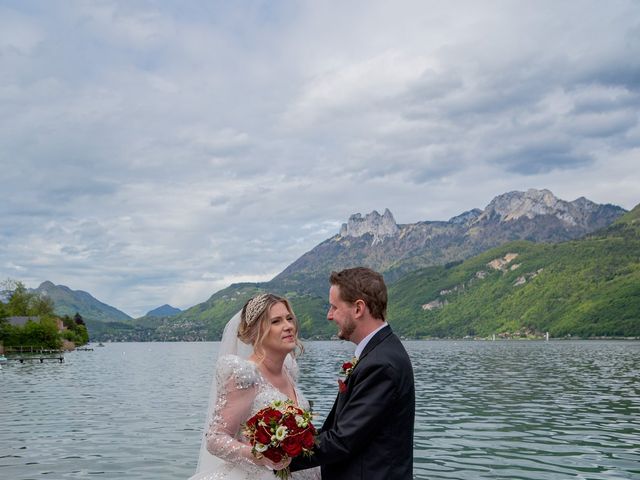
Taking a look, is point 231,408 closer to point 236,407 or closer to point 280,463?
point 236,407

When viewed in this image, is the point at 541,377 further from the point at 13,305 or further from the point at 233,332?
the point at 13,305

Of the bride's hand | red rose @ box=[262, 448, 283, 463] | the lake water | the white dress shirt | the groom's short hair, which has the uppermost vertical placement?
the groom's short hair

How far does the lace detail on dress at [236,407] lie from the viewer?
6148 millimetres

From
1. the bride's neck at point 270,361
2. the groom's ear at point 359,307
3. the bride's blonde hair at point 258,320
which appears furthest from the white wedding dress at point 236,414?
the groom's ear at point 359,307

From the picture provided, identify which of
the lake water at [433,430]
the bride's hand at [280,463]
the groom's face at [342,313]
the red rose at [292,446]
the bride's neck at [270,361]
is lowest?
the lake water at [433,430]

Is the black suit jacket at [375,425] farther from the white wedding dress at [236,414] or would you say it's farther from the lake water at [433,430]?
the lake water at [433,430]

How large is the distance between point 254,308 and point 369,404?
2.14 m

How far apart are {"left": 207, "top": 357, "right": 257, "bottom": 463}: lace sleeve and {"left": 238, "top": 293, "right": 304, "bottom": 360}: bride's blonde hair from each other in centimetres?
45

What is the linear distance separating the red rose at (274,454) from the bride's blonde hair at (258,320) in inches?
58.7

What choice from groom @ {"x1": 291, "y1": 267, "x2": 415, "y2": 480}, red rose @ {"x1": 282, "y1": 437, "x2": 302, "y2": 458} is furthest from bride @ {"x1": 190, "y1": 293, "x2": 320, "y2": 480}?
groom @ {"x1": 291, "y1": 267, "x2": 415, "y2": 480}

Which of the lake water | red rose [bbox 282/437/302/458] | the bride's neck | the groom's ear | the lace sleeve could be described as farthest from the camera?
the lake water

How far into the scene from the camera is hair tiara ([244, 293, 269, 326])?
6.81 m

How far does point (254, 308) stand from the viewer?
270 inches

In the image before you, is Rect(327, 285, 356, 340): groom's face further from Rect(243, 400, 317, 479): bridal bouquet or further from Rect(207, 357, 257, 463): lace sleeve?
Rect(207, 357, 257, 463): lace sleeve
